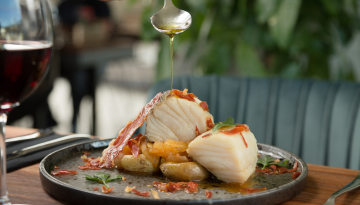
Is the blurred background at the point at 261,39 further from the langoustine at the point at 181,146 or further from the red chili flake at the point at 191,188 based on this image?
the red chili flake at the point at 191,188

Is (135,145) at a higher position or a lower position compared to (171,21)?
lower

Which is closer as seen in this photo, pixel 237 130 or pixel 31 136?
pixel 237 130

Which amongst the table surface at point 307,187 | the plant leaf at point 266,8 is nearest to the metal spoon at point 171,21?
the table surface at point 307,187

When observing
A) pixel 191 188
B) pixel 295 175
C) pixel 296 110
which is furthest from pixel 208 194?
pixel 296 110

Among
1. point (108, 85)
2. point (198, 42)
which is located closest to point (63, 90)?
point (108, 85)

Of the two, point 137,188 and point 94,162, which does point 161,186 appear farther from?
point 94,162

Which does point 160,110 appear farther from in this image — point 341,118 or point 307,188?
point 341,118
